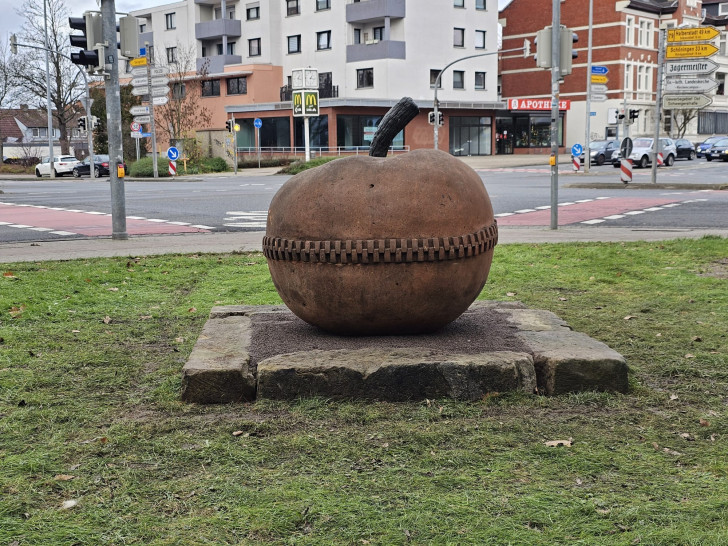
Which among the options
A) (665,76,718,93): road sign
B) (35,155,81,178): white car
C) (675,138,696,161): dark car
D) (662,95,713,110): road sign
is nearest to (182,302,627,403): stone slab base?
(662,95,713,110): road sign

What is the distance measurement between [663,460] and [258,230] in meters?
12.5

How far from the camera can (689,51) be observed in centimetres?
2797

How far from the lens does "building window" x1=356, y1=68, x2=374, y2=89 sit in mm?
60281

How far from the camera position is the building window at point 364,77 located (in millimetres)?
60281

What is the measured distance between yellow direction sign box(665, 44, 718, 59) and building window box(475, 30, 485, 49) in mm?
37702

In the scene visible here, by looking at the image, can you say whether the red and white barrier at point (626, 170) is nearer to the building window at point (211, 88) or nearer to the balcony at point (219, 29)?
the building window at point (211, 88)

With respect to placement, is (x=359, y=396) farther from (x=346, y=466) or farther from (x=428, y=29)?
(x=428, y=29)

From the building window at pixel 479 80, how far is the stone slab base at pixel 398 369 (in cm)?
6224

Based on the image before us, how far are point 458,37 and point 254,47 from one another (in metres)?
16.0

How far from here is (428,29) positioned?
201ft

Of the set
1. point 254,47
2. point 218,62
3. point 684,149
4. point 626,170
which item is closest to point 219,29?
point 218,62

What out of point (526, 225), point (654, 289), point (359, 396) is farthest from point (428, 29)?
point (359, 396)

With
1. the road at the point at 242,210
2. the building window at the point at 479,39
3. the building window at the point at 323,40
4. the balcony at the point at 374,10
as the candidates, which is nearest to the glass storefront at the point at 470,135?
the building window at the point at 479,39

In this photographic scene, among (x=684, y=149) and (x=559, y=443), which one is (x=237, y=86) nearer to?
(x=684, y=149)
